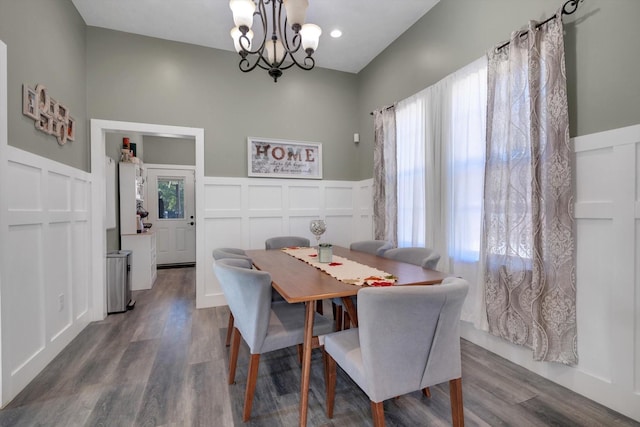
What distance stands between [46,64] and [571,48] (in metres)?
3.70

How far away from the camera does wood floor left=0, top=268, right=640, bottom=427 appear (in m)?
1.55

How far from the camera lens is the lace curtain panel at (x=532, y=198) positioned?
5.73 feet

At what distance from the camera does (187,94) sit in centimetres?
Result: 338

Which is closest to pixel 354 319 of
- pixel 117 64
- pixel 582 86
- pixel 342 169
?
pixel 582 86

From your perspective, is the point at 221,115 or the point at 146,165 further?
the point at 146,165

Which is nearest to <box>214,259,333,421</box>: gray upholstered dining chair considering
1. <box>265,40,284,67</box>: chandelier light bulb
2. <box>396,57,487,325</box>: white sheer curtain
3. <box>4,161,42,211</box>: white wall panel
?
<box>4,161,42,211</box>: white wall panel

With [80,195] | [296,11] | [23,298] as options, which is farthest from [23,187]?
[296,11]

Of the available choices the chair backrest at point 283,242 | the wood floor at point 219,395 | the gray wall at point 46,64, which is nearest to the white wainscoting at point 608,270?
the wood floor at point 219,395

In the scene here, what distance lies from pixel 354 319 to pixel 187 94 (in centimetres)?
313

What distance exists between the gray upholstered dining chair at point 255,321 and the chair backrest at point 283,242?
1.38 m

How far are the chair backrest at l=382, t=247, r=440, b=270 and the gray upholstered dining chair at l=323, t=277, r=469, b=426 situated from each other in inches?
29.2

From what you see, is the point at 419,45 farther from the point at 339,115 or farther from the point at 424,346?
the point at 424,346

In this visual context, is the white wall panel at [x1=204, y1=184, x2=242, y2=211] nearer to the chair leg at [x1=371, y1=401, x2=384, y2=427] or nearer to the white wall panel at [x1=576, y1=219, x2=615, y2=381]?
the chair leg at [x1=371, y1=401, x2=384, y2=427]

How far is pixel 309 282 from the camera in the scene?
5.17 feet
